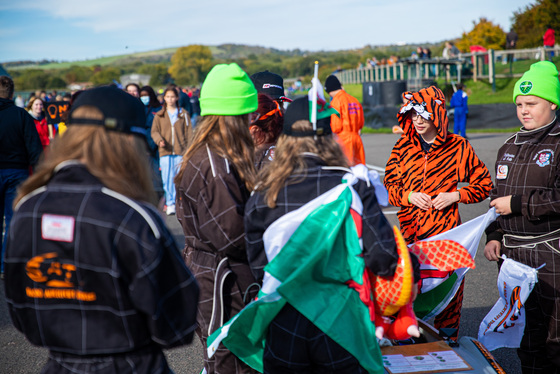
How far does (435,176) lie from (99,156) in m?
2.53

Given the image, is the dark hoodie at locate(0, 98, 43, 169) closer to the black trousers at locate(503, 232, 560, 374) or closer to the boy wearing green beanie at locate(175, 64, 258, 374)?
the boy wearing green beanie at locate(175, 64, 258, 374)

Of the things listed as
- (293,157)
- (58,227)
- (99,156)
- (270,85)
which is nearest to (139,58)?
(270,85)

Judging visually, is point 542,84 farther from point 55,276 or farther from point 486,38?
point 486,38

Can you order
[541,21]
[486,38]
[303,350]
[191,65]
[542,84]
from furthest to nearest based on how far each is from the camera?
[191,65], [486,38], [541,21], [542,84], [303,350]

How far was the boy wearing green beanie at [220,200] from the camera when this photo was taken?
255 centimetres

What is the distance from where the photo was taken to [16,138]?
5828 millimetres

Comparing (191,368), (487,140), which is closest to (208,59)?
(487,140)

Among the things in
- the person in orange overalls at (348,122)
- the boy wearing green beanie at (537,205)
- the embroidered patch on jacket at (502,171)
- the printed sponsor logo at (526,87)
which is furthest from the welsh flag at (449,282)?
the person in orange overalls at (348,122)

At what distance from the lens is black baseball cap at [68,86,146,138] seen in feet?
5.79

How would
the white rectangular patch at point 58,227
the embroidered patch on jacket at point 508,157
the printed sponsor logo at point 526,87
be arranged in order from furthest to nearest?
the embroidered patch on jacket at point 508,157
the printed sponsor logo at point 526,87
the white rectangular patch at point 58,227

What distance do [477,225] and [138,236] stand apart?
2.38m

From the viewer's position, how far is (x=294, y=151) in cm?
235

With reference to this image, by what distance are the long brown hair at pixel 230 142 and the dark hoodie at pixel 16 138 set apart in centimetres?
397

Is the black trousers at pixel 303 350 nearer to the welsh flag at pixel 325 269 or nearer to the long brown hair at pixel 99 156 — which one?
the welsh flag at pixel 325 269
